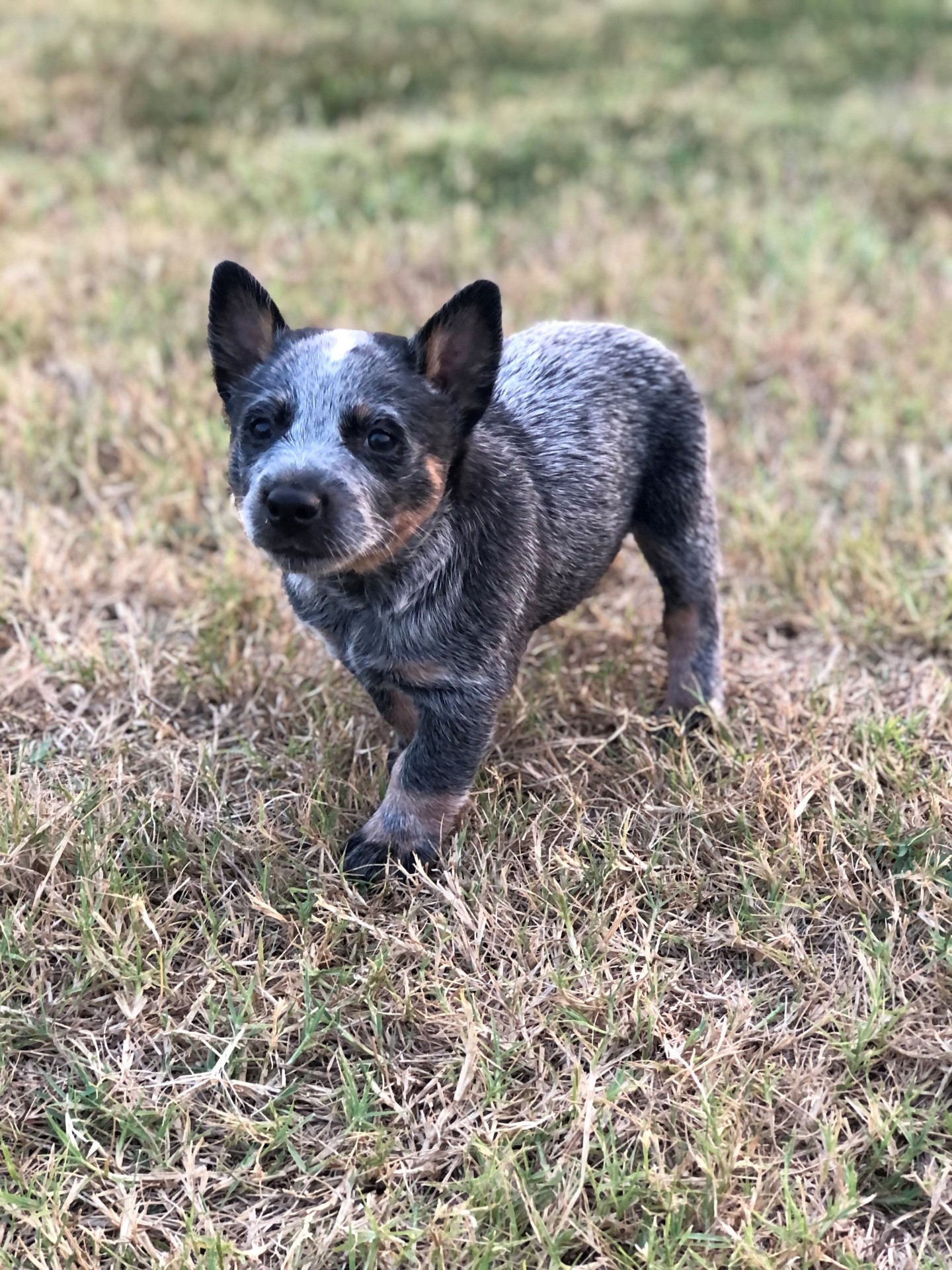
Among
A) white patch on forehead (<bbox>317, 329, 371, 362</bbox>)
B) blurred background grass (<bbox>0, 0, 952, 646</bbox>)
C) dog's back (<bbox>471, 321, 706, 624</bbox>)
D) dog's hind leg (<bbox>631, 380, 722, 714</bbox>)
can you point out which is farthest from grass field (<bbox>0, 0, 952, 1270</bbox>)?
white patch on forehead (<bbox>317, 329, 371, 362</bbox>)

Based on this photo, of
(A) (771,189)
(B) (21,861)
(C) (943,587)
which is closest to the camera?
(B) (21,861)

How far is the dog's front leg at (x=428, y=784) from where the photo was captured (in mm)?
3107

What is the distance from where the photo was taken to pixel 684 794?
3424mm

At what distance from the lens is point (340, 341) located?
116 inches

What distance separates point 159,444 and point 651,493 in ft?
8.20

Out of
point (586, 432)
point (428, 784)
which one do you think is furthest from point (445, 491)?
point (428, 784)

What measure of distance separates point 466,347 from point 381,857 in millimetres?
1317

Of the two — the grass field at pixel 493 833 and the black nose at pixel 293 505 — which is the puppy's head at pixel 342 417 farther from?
the grass field at pixel 493 833

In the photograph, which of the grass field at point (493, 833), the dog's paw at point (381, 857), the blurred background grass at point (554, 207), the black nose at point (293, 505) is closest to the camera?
the grass field at point (493, 833)

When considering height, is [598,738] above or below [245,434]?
below

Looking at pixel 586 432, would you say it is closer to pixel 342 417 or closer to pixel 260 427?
pixel 342 417

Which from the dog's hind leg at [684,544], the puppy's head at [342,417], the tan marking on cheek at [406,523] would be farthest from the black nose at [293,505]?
the dog's hind leg at [684,544]

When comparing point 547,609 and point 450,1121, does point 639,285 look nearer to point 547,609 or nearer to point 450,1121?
point 547,609

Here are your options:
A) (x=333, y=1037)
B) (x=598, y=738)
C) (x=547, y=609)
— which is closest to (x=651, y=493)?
(x=547, y=609)
